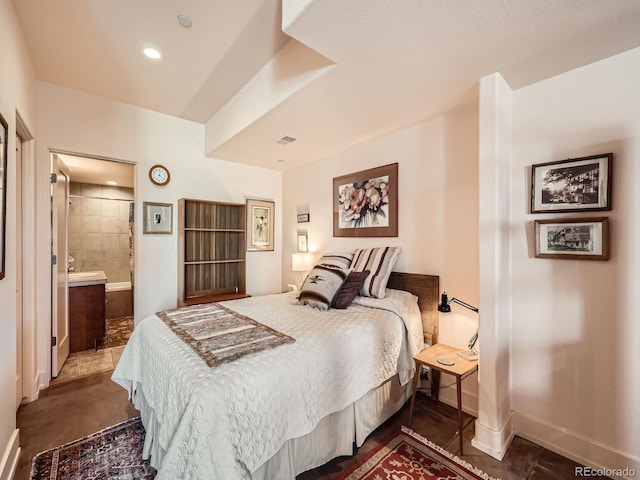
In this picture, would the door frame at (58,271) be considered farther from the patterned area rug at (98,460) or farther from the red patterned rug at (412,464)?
the red patterned rug at (412,464)

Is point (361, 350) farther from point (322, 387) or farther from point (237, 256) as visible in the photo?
point (237, 256)

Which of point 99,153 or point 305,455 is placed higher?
point 99,153

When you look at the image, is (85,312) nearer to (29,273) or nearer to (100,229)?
(29,273)

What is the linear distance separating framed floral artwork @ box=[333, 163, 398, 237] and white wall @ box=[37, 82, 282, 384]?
4.61 ft

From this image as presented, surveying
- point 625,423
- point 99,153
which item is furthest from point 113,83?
point 625,423

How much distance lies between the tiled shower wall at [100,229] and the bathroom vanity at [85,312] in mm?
1857

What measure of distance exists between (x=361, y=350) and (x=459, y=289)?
1029 mm

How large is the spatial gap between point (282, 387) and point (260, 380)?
5.2 inches

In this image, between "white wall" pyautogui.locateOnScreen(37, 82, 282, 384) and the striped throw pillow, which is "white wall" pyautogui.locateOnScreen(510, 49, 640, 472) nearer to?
the striped throw pillow

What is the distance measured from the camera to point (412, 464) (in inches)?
64.9

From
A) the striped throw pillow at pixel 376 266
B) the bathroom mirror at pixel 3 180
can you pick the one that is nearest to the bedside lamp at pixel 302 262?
the striped throw pillow at pixel 376 266

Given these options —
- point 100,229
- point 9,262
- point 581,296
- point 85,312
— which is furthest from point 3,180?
point 100,229

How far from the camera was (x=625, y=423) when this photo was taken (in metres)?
1.52

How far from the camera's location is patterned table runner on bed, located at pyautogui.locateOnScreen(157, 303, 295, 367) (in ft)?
4.70
